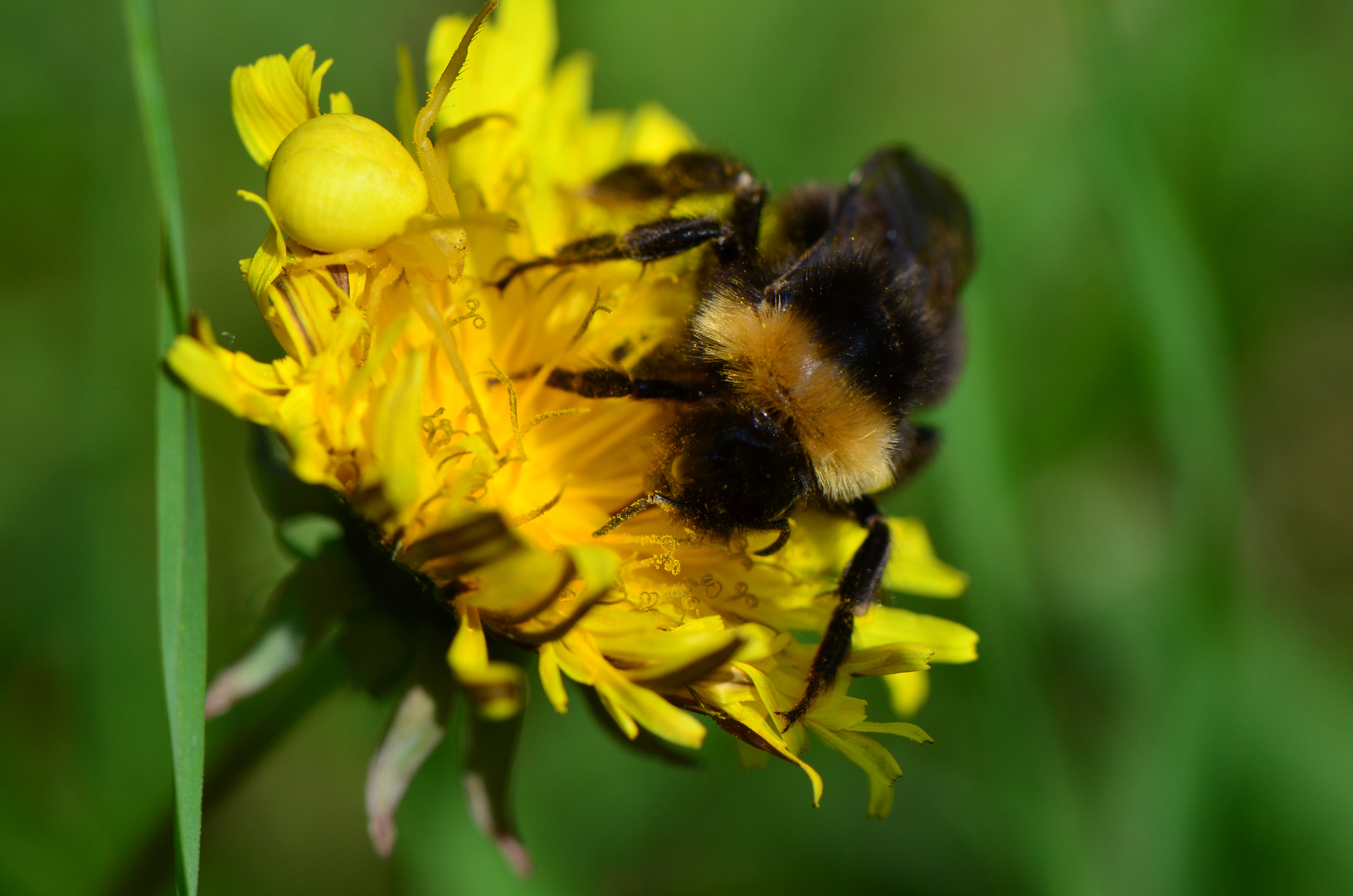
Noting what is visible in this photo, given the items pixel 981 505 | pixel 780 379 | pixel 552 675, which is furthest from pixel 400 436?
pixel 981 505

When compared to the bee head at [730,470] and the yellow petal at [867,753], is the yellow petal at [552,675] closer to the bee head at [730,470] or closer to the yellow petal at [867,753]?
the bee head at [730,470]

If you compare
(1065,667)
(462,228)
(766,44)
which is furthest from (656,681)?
(766,44)

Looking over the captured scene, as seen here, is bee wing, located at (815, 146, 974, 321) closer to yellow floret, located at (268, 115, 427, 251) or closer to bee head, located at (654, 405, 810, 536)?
bee head, located at (654, 405, 810, 536)

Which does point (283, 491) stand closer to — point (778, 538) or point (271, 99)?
point (271, 99)

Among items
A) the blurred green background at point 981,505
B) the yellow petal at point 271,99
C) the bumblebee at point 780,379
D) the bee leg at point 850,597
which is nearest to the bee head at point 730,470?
the bumblebee at point 780,379

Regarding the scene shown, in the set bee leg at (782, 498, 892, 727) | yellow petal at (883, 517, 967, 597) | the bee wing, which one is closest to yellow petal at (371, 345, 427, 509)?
bee leg at (782, 498, 892, 727)

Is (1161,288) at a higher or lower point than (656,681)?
higher

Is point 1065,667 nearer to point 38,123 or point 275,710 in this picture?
point 275,710
